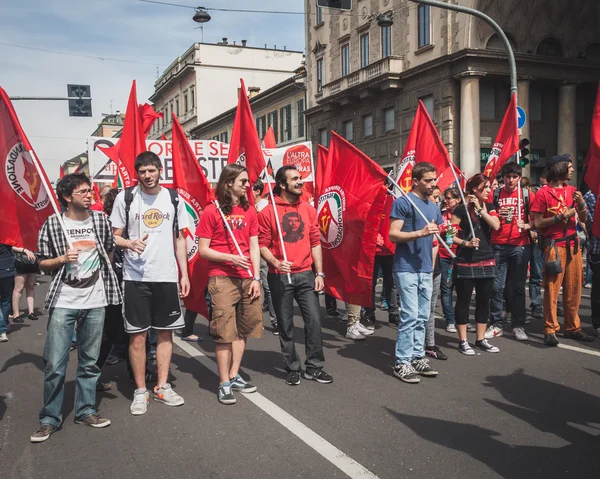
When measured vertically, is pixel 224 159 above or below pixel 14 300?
above

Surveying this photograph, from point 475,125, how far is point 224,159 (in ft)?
53.2

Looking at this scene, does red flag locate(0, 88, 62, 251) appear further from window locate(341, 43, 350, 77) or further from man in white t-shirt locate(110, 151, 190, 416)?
window locate(341, 43, 350, 77)

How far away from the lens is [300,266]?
18.8 ft

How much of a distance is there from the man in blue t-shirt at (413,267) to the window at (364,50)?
26.1 m

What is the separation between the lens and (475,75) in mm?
24594

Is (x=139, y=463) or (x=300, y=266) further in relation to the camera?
(x=300, y=266)

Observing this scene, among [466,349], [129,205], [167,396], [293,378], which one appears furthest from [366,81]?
[167,396]

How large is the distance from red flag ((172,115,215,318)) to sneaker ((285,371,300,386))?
1193 mm

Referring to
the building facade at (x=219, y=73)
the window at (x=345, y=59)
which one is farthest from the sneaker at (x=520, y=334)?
the building facade at (x=219, y=73)

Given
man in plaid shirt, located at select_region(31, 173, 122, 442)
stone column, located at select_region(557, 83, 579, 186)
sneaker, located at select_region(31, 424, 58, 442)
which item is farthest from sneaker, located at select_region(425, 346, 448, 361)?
stone column, located at select_region(557, 83, 579, 186)

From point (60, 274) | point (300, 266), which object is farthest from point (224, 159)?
point (60, 274)

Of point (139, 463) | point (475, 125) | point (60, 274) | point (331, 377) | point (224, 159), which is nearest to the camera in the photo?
point (139, 463)

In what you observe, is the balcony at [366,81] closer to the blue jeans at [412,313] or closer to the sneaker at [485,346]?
the sneaker at [485,346]

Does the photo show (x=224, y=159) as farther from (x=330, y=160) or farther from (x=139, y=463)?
(x=139, y=463)
